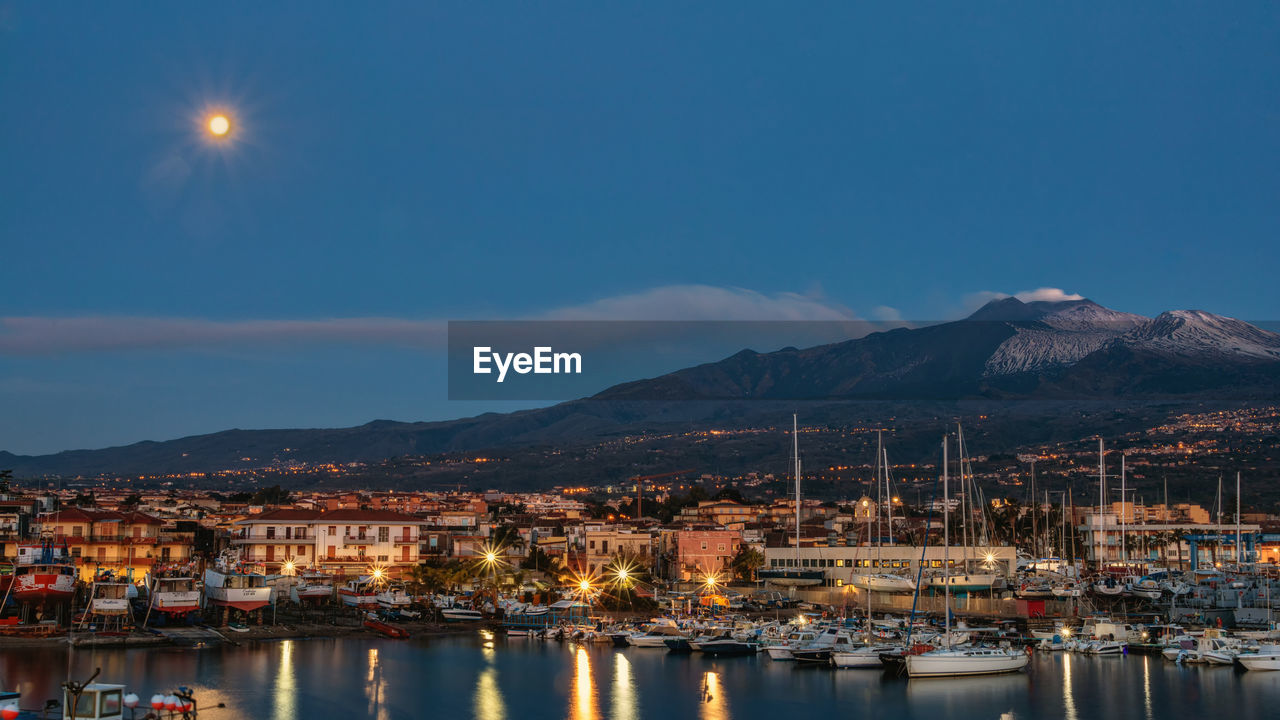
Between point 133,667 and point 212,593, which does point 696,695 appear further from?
point 212,593

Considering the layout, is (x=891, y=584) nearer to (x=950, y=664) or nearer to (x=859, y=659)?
(x=859, y=659)

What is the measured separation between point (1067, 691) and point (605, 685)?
1599 cm

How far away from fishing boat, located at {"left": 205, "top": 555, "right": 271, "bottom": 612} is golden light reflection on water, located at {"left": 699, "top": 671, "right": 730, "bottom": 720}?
2148cm

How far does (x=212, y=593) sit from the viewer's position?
55.9m

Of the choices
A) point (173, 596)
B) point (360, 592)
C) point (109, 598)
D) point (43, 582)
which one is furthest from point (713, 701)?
point (360, 592)

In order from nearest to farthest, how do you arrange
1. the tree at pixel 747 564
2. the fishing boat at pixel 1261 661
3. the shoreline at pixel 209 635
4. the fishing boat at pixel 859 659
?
1. the shoreline at pixel 209 635
2. the fishing boat at pixel 1261 661
3. the fishing boat at pixel 859 659
4. the tree at pixel 747 564

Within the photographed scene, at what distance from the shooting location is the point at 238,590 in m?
54.2

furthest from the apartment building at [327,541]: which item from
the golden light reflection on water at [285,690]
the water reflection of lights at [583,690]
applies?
the water reflection of lights at [583,690]

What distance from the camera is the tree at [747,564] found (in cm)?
8169

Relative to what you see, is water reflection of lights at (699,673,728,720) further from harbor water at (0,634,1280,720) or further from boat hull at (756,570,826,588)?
boat hull at (756,570,826,588)

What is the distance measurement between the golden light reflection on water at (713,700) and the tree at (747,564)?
3651cm

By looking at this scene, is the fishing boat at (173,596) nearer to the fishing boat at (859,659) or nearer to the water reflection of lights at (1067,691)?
Answer: the fishing boat at (859,659)

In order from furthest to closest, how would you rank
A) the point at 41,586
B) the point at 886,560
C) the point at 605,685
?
the point at 886,560, the point at 41,586, the point at 605,685

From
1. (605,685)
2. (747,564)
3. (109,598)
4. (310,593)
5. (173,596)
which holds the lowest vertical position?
(605,685)
